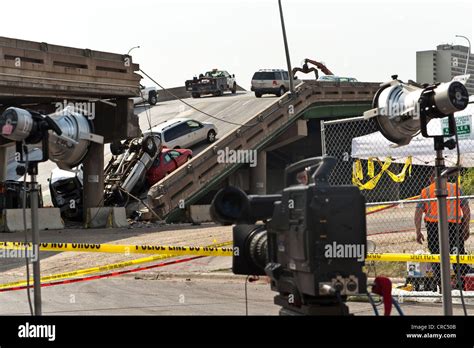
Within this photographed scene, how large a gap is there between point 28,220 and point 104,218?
406 cm

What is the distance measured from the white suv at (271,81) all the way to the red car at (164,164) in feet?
44.6

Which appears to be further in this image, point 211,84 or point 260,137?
point 211,84

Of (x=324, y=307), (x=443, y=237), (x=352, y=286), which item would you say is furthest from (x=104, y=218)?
(x=352, y=286)

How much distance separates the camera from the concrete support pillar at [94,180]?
27.6 metres

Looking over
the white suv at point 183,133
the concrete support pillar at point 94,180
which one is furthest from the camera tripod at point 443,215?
the white suv at point 183,133

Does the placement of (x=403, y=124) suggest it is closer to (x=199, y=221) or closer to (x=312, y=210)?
(x=312, y=210)

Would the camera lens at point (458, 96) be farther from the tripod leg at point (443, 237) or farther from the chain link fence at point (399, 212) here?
the chain link fence at point (399, 212)

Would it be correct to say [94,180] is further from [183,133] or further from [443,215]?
[443,215]

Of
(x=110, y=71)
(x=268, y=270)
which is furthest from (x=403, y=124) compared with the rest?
(x=110, y=71)

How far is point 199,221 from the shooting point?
29984 mm

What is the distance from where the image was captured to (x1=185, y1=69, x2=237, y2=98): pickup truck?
5269 centimetres

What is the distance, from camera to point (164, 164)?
99.7 feet

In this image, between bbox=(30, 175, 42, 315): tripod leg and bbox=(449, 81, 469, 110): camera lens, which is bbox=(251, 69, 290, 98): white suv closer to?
bbox=(30, 175, 42, 315): tripod leg
